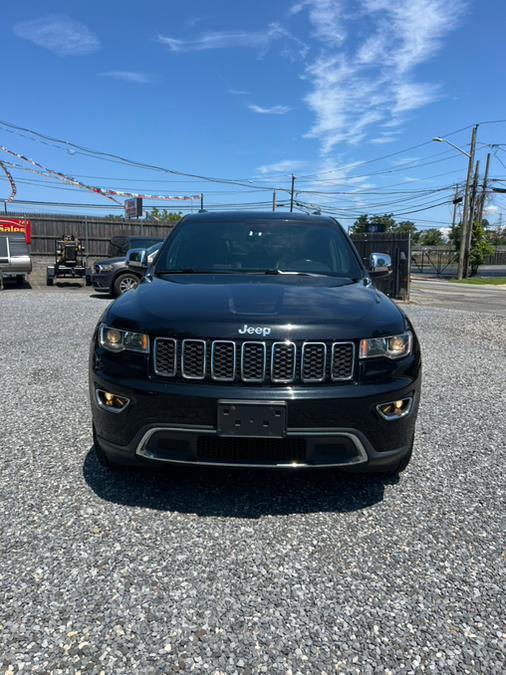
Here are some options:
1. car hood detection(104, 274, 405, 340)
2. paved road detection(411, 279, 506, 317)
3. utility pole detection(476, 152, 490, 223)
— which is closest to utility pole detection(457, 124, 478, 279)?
utility pole detection(476, 152, 490, 223)

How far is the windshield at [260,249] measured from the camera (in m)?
3.76

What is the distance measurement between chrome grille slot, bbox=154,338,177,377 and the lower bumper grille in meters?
0.37

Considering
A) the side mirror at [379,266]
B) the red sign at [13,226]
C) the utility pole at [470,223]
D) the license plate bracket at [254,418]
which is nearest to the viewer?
the license plate bracket at [254,418]

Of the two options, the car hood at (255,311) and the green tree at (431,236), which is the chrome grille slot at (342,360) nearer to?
the car hood at (255,311)

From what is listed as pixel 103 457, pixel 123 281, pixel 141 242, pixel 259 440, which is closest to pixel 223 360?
pixel 259 440

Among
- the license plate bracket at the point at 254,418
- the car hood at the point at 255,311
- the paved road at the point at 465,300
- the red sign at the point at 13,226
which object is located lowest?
the paved road at the point at 465,300

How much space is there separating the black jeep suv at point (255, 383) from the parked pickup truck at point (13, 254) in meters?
12.6

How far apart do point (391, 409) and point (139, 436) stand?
1272mm

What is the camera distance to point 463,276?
34.6 m

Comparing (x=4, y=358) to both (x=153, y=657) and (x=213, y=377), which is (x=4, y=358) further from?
(x=153, y=657)

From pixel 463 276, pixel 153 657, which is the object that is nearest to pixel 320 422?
pixel 153 657

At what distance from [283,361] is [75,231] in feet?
77.4

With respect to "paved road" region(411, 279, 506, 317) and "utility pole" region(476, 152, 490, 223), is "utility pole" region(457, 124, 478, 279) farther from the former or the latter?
"paved road" region(411, 279, 506, 317)

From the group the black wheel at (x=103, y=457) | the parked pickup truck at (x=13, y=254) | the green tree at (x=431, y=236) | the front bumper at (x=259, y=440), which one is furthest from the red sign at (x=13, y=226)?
the green tree at (x=431, y=236)
